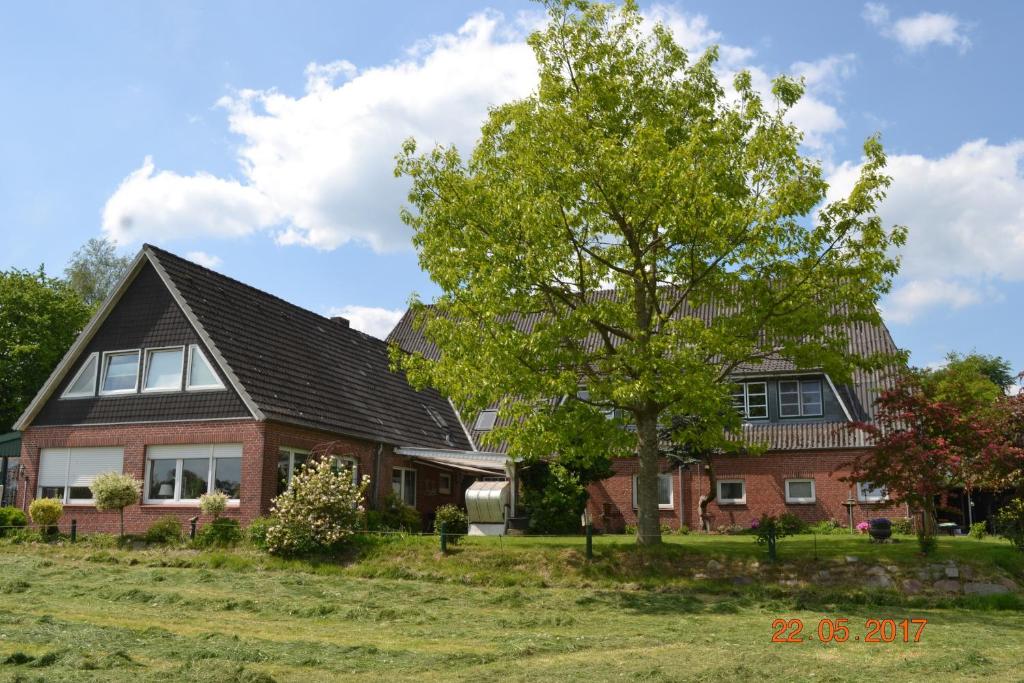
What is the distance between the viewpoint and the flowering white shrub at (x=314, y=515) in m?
19.6

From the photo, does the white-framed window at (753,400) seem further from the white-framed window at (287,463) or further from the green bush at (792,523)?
the white-framed window at (287,463)

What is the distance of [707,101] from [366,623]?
43.0 ft

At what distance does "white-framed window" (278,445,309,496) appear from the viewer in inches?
915

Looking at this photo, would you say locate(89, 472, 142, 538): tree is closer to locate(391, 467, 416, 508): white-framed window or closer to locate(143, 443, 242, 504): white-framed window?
locate(143, 443, 242, 504): white-framed window

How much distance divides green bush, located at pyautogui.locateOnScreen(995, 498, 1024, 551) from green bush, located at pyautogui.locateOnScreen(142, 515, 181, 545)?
1792 centimetres

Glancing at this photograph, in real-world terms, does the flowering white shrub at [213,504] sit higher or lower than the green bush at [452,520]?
higher

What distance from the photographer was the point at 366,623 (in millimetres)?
13562

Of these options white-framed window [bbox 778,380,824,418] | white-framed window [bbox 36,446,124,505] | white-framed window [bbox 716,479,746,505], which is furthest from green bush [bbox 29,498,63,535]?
white-framed window [bbox 778,380,824,418]

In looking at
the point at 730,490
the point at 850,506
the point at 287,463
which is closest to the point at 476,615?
the point at 287,463

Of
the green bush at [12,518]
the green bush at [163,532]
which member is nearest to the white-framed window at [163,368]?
the green bush at [163,532]

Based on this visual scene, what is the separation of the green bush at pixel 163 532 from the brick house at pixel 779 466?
9886mm

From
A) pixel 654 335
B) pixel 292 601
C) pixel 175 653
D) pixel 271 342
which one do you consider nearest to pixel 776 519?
pixel 654 335

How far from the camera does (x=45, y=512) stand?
22.8m

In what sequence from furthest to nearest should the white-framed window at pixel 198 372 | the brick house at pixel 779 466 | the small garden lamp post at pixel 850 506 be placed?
the brick house at pixel 779 466 → the small garden lamp post at pixel 850 506 → the white-framed window at pixel 198 372
